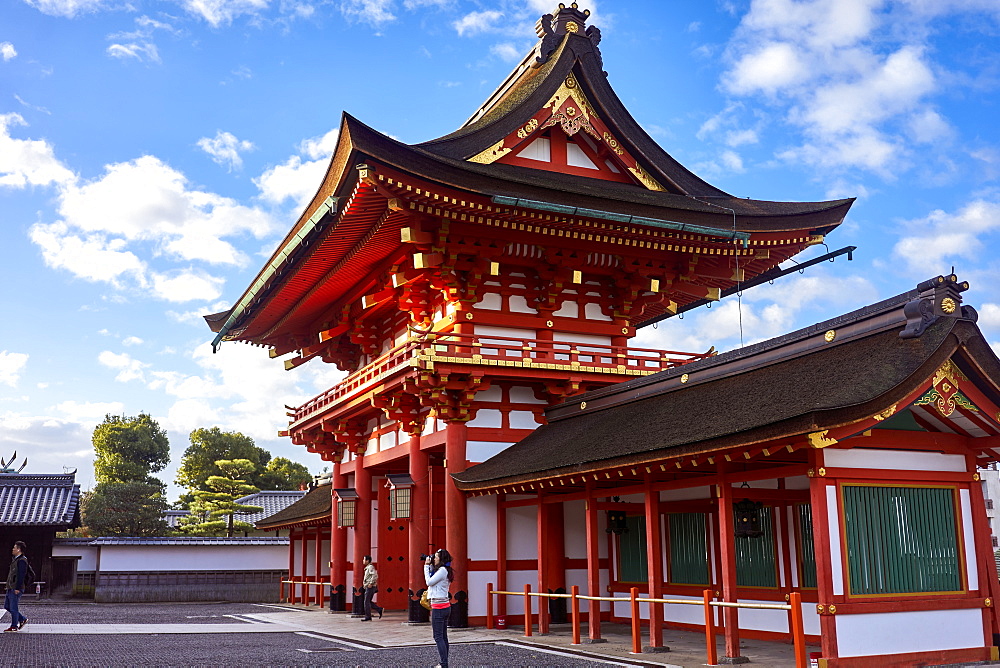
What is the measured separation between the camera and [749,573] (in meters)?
14.2

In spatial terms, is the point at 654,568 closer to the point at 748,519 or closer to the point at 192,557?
the point at 748,519

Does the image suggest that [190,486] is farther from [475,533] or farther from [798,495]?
[798,495]

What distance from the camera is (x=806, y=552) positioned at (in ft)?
43.6

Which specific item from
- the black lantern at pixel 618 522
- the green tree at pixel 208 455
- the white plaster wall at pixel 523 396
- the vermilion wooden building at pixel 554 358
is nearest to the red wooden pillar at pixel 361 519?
the vermilion wooden building at pixel 554 358

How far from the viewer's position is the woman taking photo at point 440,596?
437 inches

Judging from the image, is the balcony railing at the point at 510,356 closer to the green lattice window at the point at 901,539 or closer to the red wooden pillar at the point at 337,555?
the red wooden pillar at the point at 337,555

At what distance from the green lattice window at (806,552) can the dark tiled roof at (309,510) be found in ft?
49.8

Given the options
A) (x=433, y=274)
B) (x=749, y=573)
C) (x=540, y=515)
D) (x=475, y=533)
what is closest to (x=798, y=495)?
(x=749, y=573)

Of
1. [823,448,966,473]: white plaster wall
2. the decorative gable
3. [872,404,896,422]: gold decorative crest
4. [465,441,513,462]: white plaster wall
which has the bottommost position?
[823,448,966,473]: white plaster wall

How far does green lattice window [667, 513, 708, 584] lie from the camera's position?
14938mm

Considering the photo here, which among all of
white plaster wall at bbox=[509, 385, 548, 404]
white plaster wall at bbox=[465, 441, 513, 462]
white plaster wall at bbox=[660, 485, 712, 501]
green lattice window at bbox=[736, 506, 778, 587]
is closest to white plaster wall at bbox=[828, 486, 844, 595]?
green lattice window at bbox=[736, 506, 778, 587]

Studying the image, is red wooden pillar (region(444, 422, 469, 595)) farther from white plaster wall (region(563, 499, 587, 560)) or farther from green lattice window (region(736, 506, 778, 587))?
green lattice window (region(736, 506, 778, 587))

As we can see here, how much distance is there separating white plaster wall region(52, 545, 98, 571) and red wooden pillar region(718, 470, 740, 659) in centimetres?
3032

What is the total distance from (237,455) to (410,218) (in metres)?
51.0
